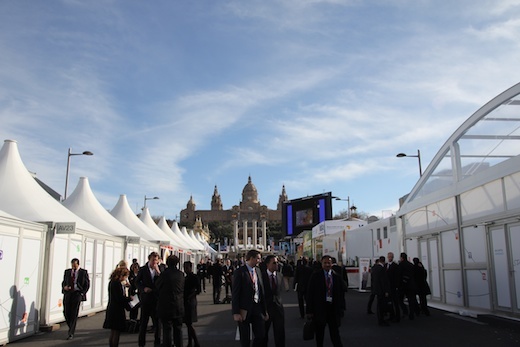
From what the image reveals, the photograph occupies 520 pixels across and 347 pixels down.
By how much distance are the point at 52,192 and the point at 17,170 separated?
2346 cm

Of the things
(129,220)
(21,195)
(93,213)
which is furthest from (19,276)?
(129,220)

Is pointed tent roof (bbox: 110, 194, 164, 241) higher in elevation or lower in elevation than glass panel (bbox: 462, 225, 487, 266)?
higher

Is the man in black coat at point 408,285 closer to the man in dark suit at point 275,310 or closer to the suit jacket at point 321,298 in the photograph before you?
the suit jacket at point 321,298

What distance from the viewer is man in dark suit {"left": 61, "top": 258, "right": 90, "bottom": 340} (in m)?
10.2

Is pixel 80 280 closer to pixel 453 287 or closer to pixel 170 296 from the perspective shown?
pixel 170 296

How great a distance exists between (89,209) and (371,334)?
10948 mm

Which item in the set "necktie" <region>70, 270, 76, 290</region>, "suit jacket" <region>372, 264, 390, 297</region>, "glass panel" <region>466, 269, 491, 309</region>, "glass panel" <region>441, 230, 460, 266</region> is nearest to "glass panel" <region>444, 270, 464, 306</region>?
"glass panel" <region>441, 230, 460, 266</region>

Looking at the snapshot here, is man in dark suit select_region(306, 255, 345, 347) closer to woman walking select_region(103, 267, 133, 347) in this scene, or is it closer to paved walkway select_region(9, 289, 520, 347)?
paved walkway select_region(9, 289, 520, 347)

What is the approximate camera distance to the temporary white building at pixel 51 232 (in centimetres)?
1138

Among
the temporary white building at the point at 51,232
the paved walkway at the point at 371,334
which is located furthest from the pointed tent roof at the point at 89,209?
the paved walkway at the point at 371,334

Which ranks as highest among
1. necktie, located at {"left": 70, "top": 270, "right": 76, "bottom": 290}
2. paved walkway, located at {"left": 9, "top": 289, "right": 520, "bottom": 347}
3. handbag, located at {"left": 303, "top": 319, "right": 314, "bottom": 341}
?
necktie, located at {"left": 70, "top": 270, "right": 76, "bottom": 290}

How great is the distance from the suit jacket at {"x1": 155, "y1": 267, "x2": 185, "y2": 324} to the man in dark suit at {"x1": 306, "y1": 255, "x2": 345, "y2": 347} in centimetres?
194

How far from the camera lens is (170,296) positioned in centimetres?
756

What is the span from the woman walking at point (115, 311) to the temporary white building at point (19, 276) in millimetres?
2762
